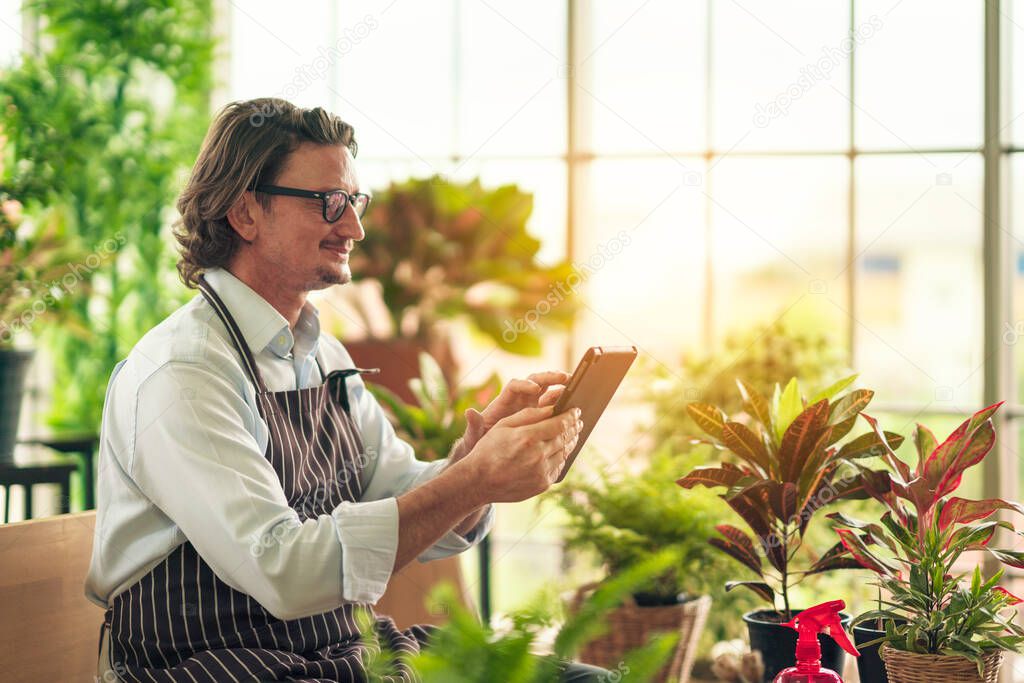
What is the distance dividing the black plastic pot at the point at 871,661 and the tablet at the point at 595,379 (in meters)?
0.55

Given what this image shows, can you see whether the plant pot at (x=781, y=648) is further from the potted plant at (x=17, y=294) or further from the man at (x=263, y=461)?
the potted plant at (x=17, y=294)

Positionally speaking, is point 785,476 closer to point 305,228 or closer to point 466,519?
point 466,519

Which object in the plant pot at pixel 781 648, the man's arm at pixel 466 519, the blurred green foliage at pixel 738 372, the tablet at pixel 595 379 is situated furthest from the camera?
the blurred green foliage at pixel 738 372

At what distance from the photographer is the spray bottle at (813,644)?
1.43 meters

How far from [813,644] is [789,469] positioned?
14.9 inches

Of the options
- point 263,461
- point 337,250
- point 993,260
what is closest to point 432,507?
point 263,461

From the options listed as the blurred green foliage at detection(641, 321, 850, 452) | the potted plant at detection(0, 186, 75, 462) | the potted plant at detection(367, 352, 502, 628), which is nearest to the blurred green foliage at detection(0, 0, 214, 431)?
the potted plant at detection(0, 186, 75, 462)

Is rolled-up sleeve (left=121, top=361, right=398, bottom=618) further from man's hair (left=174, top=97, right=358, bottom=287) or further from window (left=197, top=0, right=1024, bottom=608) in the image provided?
window (left=197, top=0, right=1024, bottom=608)

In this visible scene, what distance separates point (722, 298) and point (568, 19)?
1.40m

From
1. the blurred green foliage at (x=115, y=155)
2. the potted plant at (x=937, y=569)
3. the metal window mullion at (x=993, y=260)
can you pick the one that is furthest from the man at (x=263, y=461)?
the blurred green foliage at (x=115, y=155)

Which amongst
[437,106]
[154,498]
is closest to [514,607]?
[154,498]

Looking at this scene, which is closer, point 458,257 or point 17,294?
point 17,294

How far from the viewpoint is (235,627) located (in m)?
1.58

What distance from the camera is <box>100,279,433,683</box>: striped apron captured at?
5.06 ft
